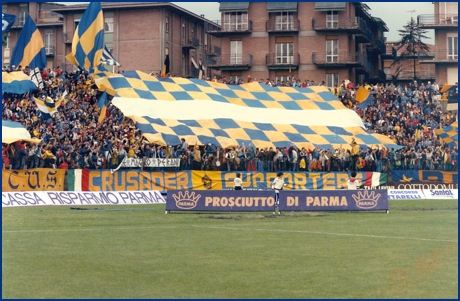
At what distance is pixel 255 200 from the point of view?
2978 centimetres

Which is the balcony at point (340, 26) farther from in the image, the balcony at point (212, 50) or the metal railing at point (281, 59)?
the balcony at point (212, 50)

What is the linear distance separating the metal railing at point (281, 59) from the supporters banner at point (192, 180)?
27.7 metres

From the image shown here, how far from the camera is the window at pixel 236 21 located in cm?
7000

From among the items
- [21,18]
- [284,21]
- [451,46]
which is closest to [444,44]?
[451,46]

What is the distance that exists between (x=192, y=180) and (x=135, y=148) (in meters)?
3.39

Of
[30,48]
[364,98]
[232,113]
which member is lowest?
[232,113]

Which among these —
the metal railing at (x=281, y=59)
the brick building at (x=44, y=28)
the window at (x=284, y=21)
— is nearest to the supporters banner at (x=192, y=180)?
the metal railing at (x=281, y=59)

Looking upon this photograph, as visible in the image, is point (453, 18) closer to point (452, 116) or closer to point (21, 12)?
point (452, 116)

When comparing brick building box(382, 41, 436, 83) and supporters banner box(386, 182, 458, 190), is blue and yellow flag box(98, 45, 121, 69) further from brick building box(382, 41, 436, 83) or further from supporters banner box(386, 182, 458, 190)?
brick building box(382, 41, 436, 83)

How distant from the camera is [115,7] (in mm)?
74312

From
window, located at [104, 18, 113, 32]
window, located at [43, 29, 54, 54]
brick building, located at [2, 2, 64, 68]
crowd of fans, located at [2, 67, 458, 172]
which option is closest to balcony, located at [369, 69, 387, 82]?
window, located at [104, 18, 113, 32]

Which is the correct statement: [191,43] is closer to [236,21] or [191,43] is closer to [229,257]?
[236,21]

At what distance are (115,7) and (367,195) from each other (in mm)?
48838

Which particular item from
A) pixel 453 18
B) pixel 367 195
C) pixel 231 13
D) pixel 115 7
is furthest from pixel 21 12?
pixel 367 195
